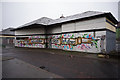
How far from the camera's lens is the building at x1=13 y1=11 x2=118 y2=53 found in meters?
9.48

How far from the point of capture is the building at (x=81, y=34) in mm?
9484

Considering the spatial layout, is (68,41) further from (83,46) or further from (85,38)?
(85,38)

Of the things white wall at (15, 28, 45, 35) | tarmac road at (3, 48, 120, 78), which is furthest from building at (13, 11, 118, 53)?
tarmac road at (3, 48, 120, 78)

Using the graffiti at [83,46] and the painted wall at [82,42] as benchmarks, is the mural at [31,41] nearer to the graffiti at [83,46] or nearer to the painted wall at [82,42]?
the painted wall at [82,42]

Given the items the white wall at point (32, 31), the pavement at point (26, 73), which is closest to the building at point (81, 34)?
the white wall at point (32, 31)

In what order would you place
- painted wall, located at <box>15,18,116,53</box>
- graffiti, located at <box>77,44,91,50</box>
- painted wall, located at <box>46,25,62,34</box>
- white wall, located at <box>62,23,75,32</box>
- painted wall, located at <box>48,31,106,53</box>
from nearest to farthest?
painted wall, located at <box>15,18,116,53</box> → painted wall, located at <box>48,31,106,53</box> → graffiti, located at <box>77,44,91,50</box> → white wall, located at <box>62,23,75,32</box> → painted wall, located at <box>46,25,62,34</box>

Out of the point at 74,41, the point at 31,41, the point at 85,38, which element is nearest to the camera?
the point at 85,38

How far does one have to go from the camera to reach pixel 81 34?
11188mm

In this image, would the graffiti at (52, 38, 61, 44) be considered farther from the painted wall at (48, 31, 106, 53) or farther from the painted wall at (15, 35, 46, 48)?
the painted wall at (15, 35, 46, 48)

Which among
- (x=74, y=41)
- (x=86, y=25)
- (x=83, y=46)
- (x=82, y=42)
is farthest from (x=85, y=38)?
(x=86, y=25)

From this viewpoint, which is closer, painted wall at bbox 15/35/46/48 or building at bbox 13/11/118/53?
building at bbox 13/11/118/53

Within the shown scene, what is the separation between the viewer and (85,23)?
1091cm

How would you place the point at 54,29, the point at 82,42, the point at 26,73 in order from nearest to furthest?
the point at 26,73 < the point at 82,42 < the point at 54,29

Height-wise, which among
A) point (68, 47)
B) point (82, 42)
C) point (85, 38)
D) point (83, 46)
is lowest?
point (68, 47)
